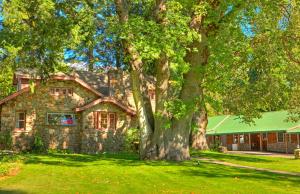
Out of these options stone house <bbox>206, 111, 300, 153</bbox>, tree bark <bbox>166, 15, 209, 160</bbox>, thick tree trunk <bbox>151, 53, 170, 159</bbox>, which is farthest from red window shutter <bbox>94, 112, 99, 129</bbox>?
stone house <bbox>206, 111, 300, 153</bbox>

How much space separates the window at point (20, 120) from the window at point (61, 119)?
1.99 metres

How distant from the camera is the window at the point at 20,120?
A: 35375 millimetres

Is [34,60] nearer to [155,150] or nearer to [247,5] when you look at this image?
[155,150]

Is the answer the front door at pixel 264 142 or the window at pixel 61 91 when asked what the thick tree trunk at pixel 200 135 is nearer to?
the window at pixel 61 91

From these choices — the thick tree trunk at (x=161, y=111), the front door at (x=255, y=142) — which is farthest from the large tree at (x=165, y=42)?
the front door at (x=255, y=142)

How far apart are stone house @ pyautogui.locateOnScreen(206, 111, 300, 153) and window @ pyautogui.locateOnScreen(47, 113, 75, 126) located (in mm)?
19611

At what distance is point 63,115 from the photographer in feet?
120

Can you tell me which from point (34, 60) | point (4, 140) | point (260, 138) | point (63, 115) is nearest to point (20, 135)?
point (4, 140)

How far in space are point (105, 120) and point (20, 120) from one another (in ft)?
23.8

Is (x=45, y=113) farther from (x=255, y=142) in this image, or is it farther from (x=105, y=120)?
(x=255, y=142)

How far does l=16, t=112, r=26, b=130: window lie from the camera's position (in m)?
35.4

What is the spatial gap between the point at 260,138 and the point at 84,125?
28.7 metres

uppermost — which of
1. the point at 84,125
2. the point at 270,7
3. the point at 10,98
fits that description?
the point at 270,7

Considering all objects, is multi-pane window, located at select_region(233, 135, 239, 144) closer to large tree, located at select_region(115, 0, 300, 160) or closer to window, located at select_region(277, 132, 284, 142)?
window, located at select_region(277, 132, 284, 142)
